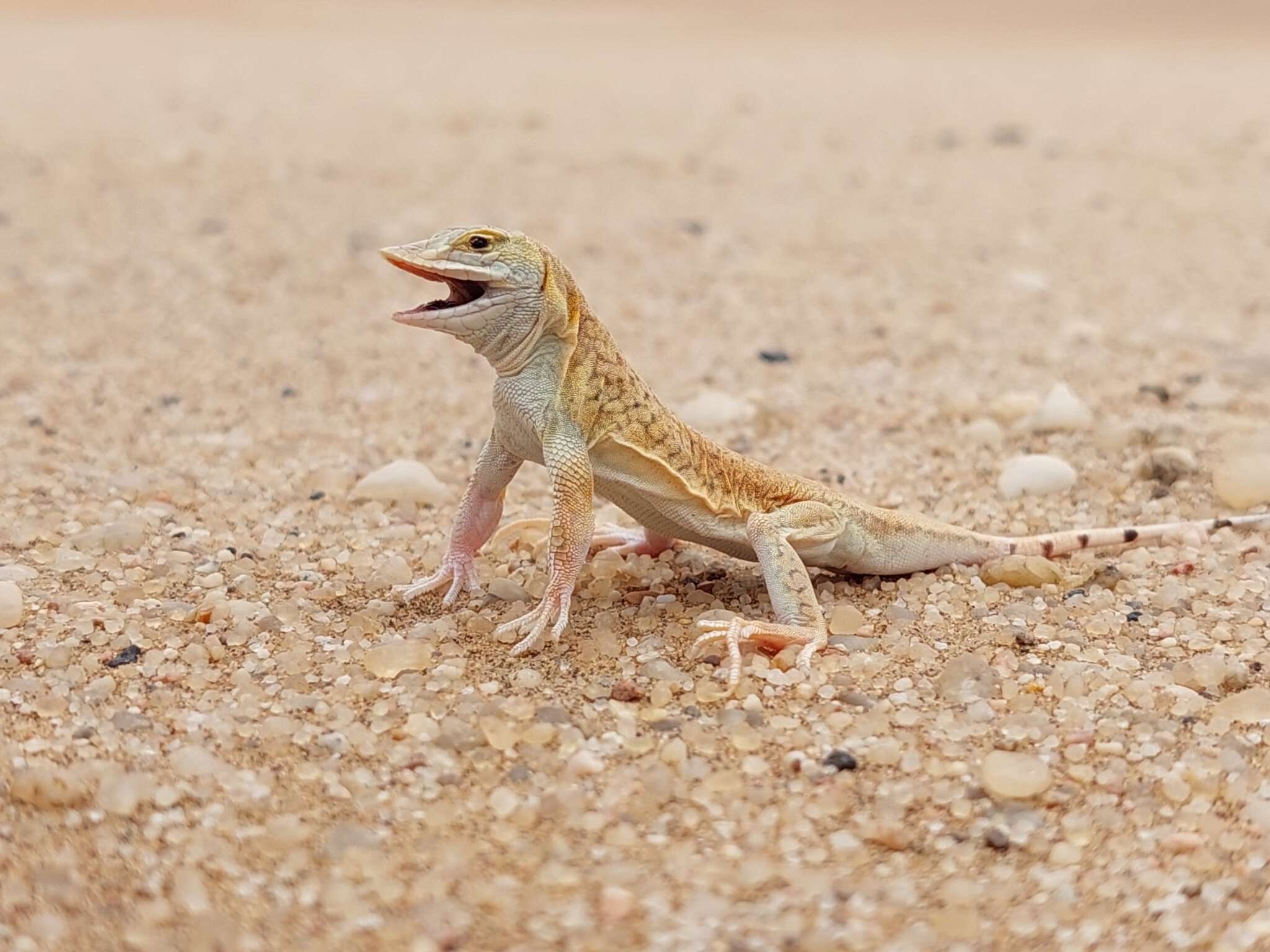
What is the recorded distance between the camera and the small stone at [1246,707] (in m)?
3.64

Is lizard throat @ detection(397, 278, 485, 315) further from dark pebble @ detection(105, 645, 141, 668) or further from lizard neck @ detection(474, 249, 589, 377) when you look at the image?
dark pebble @ detection(105, 645, 141, 668)

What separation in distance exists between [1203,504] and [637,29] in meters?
21.9

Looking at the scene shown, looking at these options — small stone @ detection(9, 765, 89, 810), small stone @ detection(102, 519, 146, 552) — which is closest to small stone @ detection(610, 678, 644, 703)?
small stone @ detection(9, 765, 89, 810)

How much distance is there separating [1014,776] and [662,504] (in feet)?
4.60

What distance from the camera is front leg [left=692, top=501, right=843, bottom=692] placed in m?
3.92

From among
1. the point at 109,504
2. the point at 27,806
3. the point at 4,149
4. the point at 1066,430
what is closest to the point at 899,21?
the point at 4,149

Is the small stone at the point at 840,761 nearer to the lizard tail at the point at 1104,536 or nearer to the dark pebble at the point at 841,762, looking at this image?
the dark pebble at the point at 841,762

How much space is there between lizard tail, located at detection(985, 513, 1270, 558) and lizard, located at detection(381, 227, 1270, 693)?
0.02 meters

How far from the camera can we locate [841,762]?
11.2 feet

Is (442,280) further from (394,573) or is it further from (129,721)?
(129,721)

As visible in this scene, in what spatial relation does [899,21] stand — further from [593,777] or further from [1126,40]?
[593,777]

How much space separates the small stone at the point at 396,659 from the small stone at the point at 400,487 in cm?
152

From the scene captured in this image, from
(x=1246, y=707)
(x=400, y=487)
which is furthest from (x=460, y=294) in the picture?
(x=1246, y=707)

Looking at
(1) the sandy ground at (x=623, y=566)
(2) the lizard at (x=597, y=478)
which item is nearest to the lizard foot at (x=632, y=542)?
(1) the sandy ground at (x=623, y=566)
